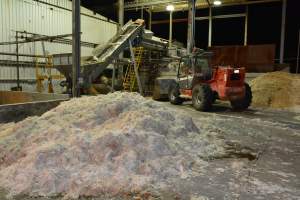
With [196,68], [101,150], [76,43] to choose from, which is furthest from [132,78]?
[101,150]

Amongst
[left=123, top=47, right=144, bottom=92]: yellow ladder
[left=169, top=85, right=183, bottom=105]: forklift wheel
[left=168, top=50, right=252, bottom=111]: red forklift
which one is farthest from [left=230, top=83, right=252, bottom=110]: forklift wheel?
[left=123, top=47, right=144, bottom=92]: yellow ladder

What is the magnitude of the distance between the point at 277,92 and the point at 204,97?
3.80 meters

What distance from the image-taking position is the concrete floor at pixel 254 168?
3.15 metres

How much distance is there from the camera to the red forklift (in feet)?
29.0

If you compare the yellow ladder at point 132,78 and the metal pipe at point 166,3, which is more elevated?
the metal pipe at point 166,3

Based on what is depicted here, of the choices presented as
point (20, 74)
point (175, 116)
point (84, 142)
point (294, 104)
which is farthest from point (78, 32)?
point (294, 104)

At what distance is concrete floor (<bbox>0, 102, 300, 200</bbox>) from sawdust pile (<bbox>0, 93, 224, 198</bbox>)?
26cm

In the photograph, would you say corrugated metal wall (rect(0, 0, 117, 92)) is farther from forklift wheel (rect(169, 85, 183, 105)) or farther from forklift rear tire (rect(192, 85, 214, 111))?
forklift rear tire (rect(192, 85, 214, 111))

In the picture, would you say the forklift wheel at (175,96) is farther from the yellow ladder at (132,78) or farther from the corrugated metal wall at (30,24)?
the corrugated metal wall at (30,24)

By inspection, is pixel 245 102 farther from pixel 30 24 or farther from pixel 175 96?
pixel 30 24

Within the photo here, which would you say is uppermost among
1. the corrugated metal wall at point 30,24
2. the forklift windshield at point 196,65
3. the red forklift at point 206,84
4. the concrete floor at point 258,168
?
the corrugated metal wall at point 30,24

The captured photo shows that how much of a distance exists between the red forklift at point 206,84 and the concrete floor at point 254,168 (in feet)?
6.32

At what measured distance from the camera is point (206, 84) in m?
9.09

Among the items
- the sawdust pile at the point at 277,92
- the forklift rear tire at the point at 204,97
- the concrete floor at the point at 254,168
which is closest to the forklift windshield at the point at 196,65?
the forklift rear tire at the point at 204,97
